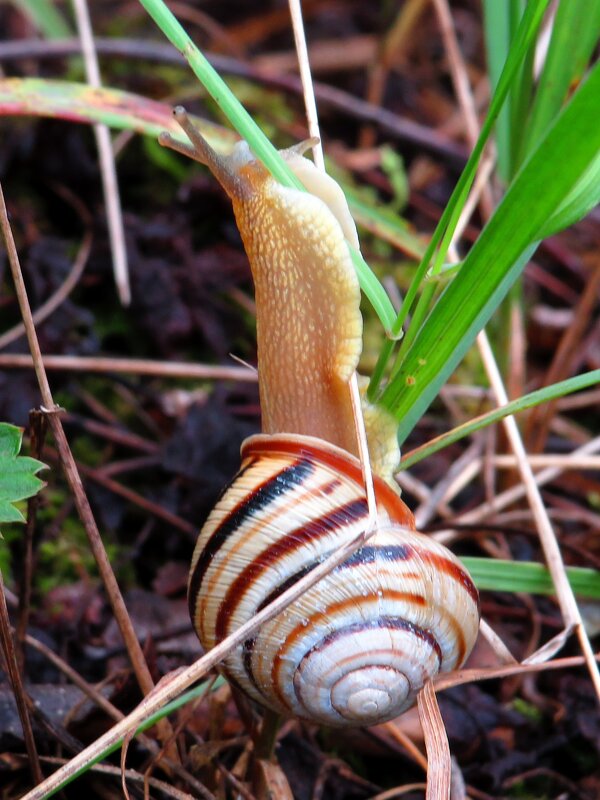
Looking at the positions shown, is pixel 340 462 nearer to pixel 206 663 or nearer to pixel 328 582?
pixel 328 582

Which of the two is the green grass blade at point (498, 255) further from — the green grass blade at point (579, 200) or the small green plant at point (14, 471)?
the small green plant at point (14, 471)

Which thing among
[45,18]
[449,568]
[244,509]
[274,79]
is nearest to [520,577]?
[449,568]

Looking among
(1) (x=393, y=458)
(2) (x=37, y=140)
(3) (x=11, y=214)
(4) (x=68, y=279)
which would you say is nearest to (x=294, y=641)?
(1) (x=393, y=458)

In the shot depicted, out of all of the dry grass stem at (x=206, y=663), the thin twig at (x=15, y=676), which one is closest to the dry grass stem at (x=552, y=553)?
the dry grass stem at (x=206, y=663)

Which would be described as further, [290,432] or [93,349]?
[93,349]

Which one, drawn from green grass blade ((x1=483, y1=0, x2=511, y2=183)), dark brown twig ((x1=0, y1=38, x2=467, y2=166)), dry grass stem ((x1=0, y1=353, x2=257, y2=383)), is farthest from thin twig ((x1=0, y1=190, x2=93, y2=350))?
green grass blade ((x1=483, y1=0, x2=511, y2=183))

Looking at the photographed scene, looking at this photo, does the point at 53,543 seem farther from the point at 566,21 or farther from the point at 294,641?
the point at 566,21
